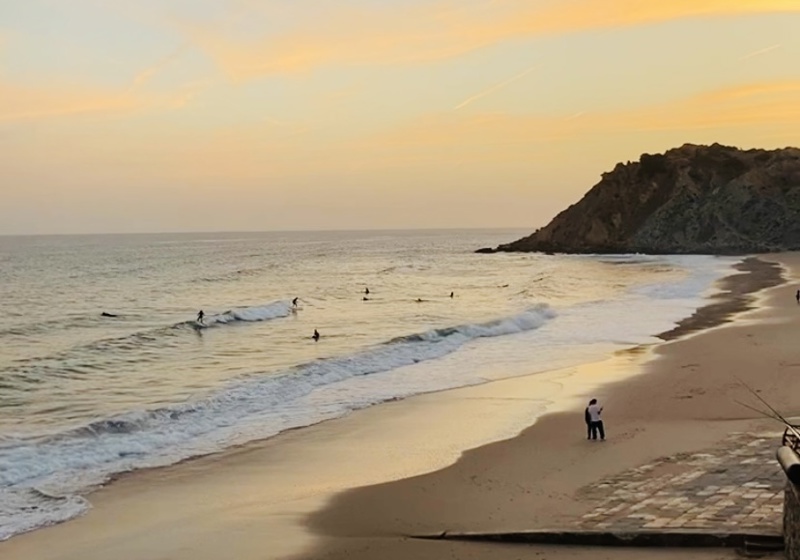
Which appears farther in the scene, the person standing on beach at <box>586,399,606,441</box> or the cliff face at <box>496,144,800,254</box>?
the cliff face at <box>496,144,800,254</box>

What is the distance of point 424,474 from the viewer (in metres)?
13.7

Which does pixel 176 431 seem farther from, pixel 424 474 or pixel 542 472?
pixel 542 472

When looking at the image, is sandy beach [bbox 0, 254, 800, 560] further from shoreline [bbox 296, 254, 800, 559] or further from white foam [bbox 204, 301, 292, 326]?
white foam [bbox 204, 301, 292, 326]

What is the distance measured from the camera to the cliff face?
338 ft

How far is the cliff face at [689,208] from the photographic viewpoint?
103 metres

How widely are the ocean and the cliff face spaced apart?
39314 mm

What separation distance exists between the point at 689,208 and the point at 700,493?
108367mm

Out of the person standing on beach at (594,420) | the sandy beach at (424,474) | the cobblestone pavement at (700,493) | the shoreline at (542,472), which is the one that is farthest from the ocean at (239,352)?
the cobblestone pavement at (700,493)

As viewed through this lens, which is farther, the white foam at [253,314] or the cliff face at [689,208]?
the cliff face at [689,208]

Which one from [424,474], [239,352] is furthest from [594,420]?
[239,352]

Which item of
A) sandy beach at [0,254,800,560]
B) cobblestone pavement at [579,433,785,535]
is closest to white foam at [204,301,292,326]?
sandy beach at [0,254,800,560]

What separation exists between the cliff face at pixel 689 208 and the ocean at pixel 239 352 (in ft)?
129

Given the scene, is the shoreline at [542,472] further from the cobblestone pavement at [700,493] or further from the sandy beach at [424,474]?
the cobblestone pavement at [700,493]

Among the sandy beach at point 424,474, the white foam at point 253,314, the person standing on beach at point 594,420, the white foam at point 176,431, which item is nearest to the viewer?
the sandy beach at point 424,474
